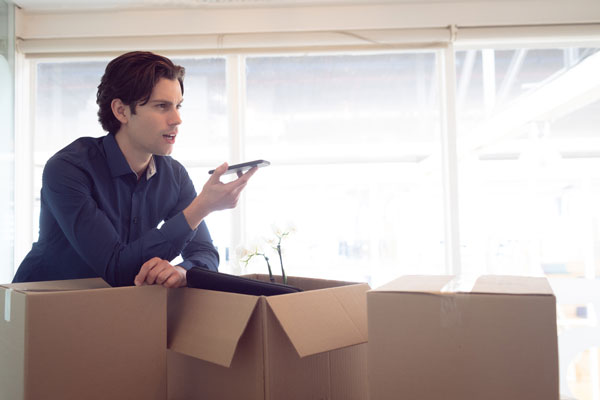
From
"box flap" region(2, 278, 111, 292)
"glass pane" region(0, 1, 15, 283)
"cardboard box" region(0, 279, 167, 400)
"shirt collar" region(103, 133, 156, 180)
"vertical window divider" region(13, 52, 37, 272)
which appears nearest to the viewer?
"cardboard box" region(0, 279, 167, 400)

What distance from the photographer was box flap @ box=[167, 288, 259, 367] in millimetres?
804

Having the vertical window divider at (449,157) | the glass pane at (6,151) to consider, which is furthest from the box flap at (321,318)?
the glass pane at (6,151)

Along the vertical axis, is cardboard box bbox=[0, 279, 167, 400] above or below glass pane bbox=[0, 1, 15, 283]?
below

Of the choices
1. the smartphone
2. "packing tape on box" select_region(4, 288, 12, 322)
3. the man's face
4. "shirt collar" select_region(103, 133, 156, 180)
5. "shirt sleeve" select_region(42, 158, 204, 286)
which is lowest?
"packing tape on box" select_region(4, 288, 12, 322)

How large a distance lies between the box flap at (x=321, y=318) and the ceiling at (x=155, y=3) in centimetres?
185

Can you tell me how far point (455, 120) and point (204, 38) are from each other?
1.33m

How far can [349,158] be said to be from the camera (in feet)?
8.38

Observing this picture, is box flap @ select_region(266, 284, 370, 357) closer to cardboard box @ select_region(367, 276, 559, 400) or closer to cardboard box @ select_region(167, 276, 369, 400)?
cardboard box @ select_region(167, 276, 369, 400)

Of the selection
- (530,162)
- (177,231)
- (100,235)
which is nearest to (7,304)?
(100,235)

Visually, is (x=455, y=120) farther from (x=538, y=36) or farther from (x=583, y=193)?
(x=583, y=193)

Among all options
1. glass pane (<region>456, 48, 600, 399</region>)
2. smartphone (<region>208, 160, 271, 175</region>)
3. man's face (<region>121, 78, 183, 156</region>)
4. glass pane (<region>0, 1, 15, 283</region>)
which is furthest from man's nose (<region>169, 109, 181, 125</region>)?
glass pane (<region>456, 48, 600, 399</region>)

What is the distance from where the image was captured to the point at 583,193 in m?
2.54

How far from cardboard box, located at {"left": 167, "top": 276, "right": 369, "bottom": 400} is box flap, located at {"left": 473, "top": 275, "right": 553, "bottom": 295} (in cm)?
25

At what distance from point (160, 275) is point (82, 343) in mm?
187
